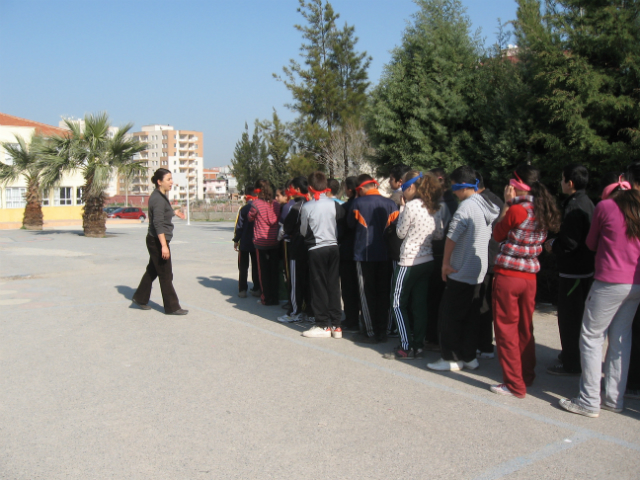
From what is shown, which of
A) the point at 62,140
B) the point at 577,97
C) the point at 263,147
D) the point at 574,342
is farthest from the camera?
the point at 263,147

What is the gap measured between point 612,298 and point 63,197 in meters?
46.0

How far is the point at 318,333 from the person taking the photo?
6551 millimetres

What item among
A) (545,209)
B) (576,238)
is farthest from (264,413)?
(576,238)

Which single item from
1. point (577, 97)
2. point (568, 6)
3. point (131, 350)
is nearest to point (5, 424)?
point (131, 350)

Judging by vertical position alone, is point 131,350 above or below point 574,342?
below

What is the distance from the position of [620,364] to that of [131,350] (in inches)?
→ 185

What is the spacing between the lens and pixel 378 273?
6137 millimetres

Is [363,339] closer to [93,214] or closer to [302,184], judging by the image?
[302,184]

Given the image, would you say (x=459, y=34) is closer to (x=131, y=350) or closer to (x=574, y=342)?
(x=574, y=342)

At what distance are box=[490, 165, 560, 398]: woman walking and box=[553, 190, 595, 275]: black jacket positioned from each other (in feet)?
1.34

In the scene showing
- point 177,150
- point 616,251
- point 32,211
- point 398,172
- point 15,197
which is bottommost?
point 32,211

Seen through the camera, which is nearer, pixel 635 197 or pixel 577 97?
pixel 635 197

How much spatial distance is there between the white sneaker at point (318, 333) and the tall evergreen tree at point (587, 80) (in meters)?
3.99

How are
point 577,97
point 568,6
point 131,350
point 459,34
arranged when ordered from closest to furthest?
point 131,350, point 577,97, point 568,6, point 459,34
